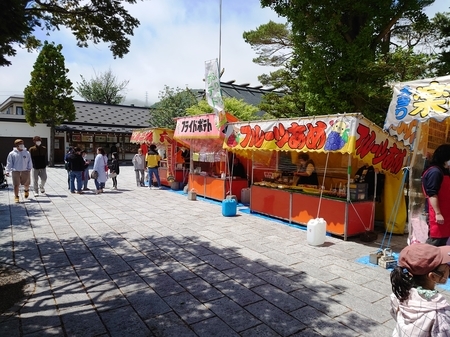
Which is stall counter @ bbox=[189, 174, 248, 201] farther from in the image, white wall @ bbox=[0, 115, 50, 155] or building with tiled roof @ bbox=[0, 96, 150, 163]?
white wall @ bbox=[0, 115, 50, 155]

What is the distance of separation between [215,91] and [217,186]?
11.5ft

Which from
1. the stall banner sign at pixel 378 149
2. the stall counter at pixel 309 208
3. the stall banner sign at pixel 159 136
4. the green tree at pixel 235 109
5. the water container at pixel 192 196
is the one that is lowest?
the water container at pixel 192 196

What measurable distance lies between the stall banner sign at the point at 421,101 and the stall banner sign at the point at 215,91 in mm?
5522

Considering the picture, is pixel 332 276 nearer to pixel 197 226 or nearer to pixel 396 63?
pixel 197 226

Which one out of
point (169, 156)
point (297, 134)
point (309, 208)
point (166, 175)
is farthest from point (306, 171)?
point (166, 175)

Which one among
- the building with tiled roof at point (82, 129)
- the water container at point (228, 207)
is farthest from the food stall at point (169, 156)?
the building with tiled roof at point (82, 129)

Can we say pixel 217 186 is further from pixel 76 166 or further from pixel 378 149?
pixel 378 149

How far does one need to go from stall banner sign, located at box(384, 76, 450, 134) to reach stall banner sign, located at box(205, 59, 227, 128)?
18.1 feet

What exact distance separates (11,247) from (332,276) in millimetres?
5898

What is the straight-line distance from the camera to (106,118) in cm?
Answer: 2912

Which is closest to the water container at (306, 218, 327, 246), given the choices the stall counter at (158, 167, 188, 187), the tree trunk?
the stall counter at (158, 167, 188, 187)

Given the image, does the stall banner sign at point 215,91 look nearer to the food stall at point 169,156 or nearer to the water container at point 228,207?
the water container at point 228,207

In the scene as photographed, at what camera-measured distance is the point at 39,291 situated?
164 inches

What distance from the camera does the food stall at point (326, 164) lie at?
634 centimetres
